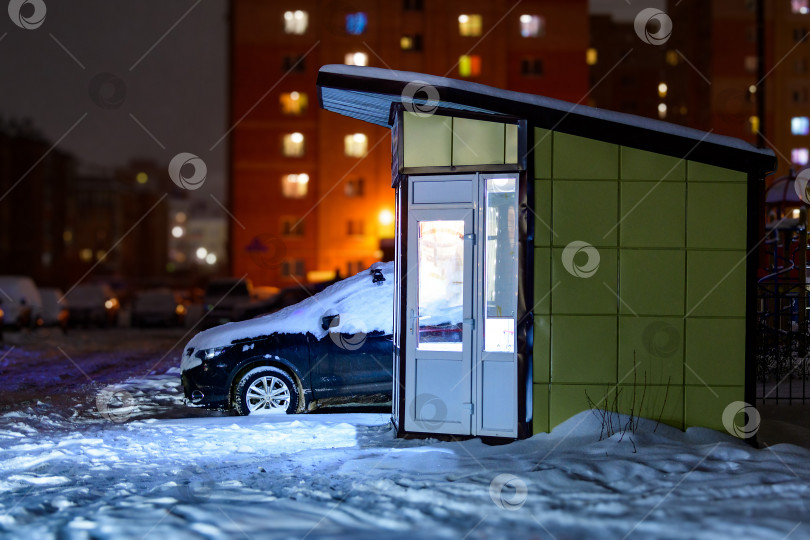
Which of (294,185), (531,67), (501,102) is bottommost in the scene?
(501,102)

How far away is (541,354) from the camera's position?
726 cm

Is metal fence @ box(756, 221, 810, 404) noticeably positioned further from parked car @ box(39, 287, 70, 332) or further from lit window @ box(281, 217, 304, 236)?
lit window @ box(281, 217, 304, 236)

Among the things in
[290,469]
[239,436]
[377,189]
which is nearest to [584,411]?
[290,469]

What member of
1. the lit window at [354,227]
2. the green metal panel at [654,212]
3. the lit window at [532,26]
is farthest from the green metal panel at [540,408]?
the lit window at [532,26]

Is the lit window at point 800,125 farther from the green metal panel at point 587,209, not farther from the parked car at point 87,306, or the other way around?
the green metal panel at point 587,209

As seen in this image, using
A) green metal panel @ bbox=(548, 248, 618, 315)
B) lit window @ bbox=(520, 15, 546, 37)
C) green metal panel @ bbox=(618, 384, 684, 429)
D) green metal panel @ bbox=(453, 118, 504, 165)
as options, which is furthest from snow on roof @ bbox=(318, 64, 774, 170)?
lit window @ bbox=(520, 15, 546, 37)

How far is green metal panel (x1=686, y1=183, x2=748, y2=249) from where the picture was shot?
7.30m

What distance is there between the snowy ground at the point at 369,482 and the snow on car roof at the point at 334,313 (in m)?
1.00

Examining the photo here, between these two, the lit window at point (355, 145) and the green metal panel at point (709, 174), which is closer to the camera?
the green metal panel at point (709, 174)

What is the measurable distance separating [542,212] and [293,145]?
35301 millimetres

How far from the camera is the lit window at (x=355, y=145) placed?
1598 inches

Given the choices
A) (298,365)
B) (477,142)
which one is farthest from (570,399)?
(298,365)

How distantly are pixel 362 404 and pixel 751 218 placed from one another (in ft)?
15.7

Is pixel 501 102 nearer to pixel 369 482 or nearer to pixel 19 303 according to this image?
pixel 369 482
